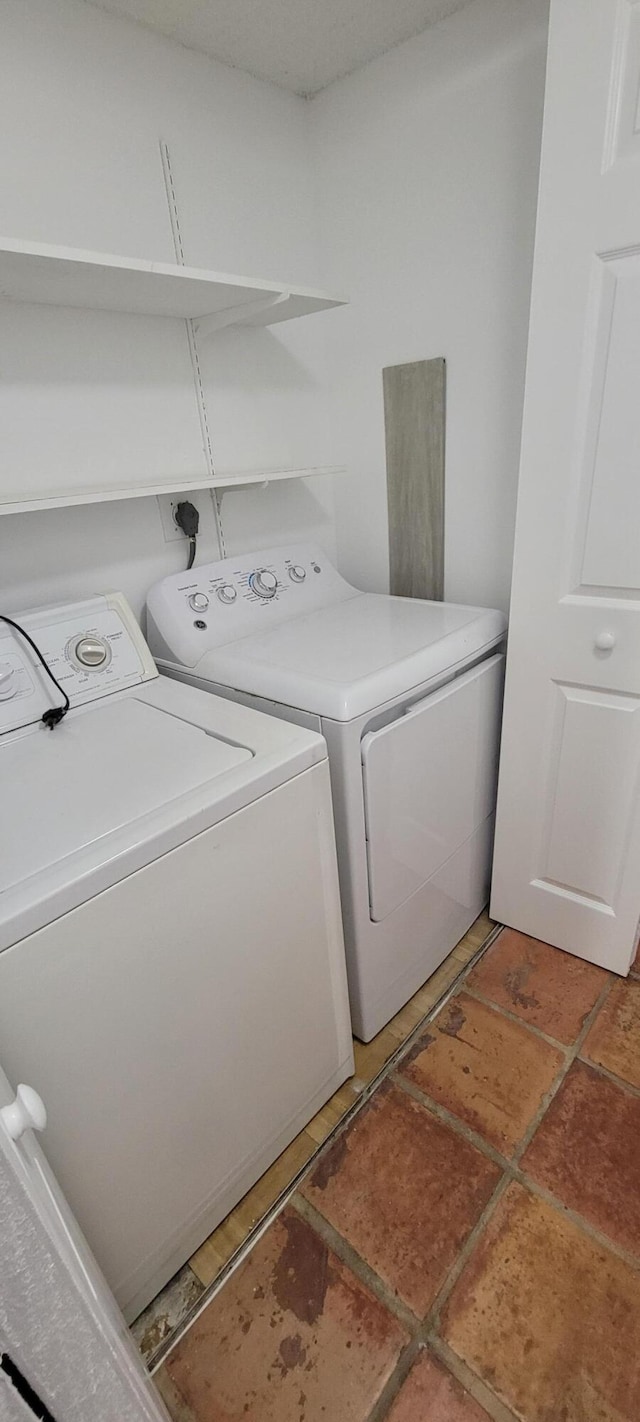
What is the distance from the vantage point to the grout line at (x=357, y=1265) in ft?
3.47

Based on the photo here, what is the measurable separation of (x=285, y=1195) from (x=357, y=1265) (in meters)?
0.18

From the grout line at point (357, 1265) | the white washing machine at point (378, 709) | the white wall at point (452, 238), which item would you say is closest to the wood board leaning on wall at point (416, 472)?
the white wall at point (452, 238)

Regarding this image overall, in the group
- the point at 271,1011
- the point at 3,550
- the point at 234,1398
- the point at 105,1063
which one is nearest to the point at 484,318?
the point at 3,550

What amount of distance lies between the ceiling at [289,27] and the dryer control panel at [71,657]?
1216 millimetres

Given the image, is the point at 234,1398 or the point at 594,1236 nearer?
the point at 234,1398

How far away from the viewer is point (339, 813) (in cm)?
122

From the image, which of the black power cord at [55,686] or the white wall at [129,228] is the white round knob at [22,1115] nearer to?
the black power cord at [55,686]

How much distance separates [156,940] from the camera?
0.88 meters

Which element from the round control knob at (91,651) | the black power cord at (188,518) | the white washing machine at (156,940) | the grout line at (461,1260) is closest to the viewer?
the white washing machine at (156,940)

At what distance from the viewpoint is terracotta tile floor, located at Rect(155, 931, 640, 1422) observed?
98 cm

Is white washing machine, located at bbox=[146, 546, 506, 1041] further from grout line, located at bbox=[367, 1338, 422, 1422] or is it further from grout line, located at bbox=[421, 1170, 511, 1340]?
grout line, located at bbox=[367, 1338, 422, 1422]

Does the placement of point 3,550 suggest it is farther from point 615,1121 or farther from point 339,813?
point 615,1121

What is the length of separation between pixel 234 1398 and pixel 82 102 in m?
2.40

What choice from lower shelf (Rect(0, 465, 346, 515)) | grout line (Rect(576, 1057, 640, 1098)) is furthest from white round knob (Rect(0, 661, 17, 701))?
grout line (Rect(576, 1057, 640, 1098))
